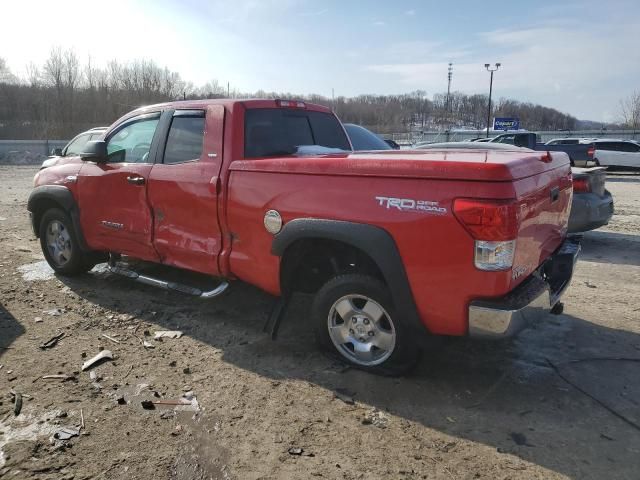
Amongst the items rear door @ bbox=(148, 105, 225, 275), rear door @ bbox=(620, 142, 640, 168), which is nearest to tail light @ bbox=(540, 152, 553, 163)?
rear door @ bbox=(148, 105, 225, 275)

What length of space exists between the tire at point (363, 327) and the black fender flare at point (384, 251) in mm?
150

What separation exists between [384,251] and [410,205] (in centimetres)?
34

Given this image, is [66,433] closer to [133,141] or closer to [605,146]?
[133,141]

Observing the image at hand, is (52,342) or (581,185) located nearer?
(52,342)

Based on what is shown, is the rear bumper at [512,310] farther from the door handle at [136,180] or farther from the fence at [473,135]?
the fence at [473,135]

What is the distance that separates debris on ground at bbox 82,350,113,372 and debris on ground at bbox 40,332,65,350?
50cm

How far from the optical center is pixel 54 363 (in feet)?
12.4

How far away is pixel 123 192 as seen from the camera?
484cm

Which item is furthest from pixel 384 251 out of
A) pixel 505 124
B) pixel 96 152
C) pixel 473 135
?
pixel 505 124

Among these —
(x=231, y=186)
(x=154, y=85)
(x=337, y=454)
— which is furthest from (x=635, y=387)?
(x=154, y=85)

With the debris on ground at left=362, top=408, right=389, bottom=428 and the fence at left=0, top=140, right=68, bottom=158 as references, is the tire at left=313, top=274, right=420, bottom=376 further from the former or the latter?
the fence at left=0, top=140, right=68, bottom=158

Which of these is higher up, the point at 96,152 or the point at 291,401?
the point at 96,152

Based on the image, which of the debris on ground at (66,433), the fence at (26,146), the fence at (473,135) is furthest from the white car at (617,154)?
the fence at (26,146)

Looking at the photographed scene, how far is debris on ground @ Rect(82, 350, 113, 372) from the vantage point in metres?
3.74
